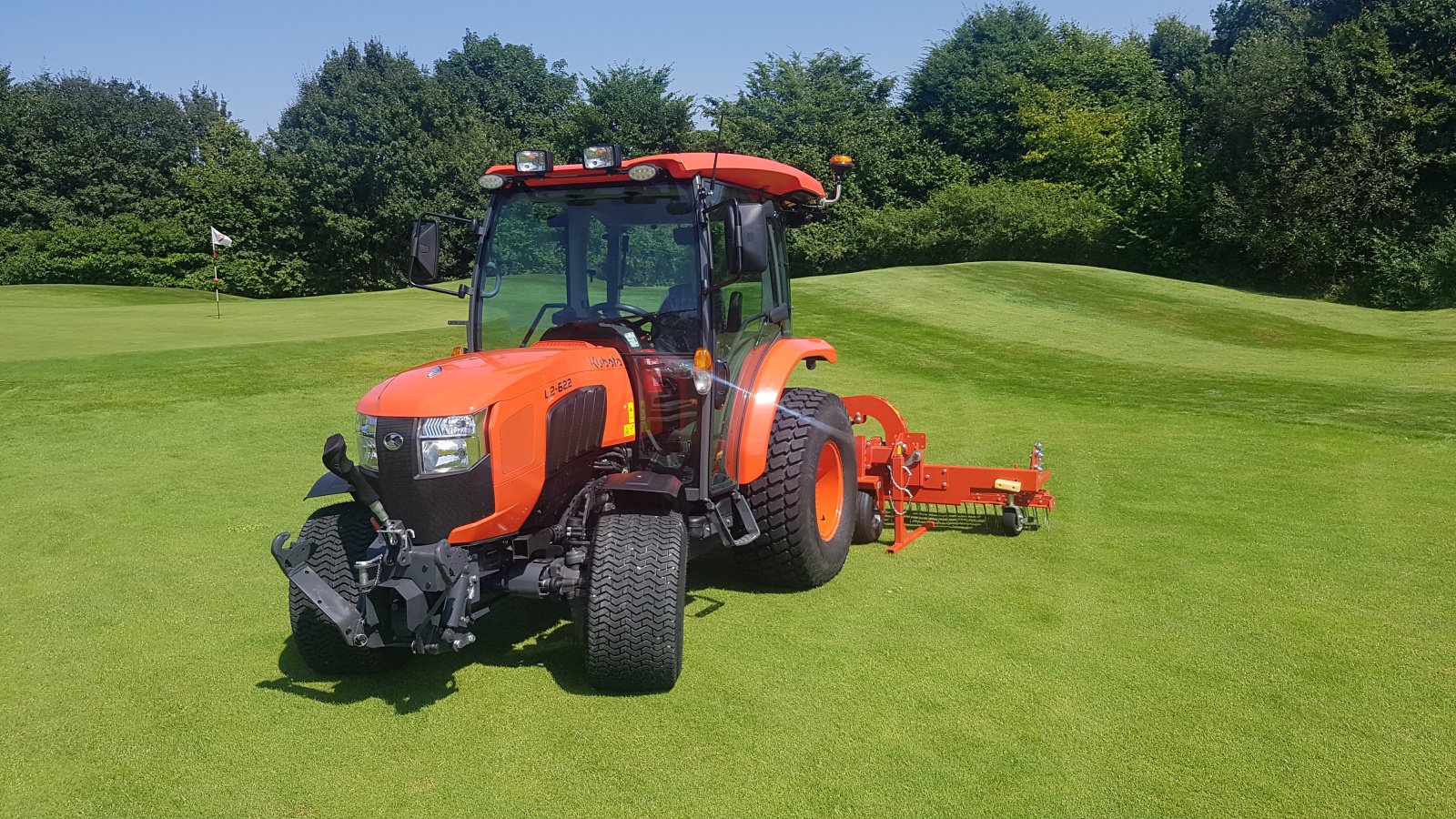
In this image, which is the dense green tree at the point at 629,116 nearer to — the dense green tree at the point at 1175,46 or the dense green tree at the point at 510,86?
the dense green tree at the point at 510,86

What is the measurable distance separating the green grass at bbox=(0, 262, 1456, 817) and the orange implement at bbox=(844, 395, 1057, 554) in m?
0.25

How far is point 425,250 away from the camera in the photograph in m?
5.13

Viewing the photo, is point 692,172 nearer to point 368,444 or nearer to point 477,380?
point 477,380

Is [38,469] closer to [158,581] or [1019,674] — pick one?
[158,581]

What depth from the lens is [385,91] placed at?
145 ft

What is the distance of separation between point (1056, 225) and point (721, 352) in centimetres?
2708

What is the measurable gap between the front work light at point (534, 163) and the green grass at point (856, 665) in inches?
86.5

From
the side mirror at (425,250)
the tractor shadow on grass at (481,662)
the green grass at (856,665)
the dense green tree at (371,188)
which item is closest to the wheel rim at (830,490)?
the green grass at (856,665)

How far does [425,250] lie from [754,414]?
69.9 inches

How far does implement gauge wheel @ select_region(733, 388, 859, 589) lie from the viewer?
5.45 meters

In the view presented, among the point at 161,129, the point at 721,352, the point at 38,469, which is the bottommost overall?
the point at 38,469

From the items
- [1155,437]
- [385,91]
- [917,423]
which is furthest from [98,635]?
[385,91]

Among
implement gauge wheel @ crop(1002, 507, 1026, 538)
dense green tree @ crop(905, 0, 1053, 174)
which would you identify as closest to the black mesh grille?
implement gauge wheel @ crop(1002, 507, 1026, 538)

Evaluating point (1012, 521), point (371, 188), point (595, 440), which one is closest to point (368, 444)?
point (595, 440)
